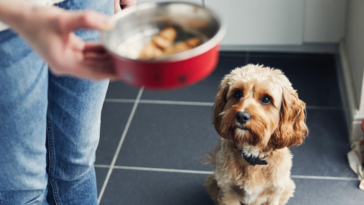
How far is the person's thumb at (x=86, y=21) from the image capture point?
0.58m

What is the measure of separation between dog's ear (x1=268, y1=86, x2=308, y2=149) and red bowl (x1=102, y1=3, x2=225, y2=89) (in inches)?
23.9

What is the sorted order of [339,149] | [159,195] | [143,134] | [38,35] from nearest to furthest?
[38,35]
[159,195]
[339,149]
[143,134]

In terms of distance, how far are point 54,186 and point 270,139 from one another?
706 millimetres

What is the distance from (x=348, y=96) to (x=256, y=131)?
100cm

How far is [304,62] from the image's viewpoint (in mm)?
2373

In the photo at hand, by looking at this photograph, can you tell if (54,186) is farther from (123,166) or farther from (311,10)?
(311,10)

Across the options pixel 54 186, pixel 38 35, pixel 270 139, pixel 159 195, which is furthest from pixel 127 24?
pixel 159 195

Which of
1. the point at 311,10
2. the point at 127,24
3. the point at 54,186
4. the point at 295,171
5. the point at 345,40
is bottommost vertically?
the point at 295,171

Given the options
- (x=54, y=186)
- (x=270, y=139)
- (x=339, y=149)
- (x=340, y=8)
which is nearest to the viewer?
(x=54, y=186)

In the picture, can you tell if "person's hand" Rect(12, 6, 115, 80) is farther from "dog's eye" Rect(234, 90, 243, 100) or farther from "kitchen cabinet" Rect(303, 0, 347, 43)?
"kitchen cabinet" Rect(303, 0, 347, 43)

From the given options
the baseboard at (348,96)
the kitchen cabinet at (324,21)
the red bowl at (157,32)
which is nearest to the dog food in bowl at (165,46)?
the red bowl at (157,32)

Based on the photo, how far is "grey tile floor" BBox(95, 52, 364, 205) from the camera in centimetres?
165

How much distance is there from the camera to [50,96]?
957mm

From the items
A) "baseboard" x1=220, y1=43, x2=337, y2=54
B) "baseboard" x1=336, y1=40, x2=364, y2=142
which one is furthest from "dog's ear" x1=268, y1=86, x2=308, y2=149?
"baseboard" x1=220, y1=43, x2=337, y2=54
